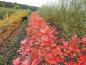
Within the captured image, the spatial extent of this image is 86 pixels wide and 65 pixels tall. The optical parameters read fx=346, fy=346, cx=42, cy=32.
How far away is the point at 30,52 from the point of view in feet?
14.0

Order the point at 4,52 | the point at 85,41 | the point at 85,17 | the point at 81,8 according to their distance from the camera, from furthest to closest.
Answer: the point at 4,52, the point at 81,8, the point at 85,17, the point at 85,41

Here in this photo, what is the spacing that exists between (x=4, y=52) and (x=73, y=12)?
2.36m

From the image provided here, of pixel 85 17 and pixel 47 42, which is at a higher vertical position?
pixel 47 42

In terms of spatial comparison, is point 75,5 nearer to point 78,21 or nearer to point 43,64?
point 78,21

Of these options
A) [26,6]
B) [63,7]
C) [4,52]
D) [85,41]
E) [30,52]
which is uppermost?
[85,41]

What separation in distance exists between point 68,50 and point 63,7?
9.22m

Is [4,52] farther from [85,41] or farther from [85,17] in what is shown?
[85,41]

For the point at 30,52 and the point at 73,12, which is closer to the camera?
the point at 30,52

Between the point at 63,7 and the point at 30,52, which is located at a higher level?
the point at 30,52

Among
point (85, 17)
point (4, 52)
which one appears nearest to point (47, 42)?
point (85, 17)

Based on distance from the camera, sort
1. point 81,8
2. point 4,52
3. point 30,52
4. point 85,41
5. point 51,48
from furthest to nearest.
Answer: point 4,52
point 81,8
point 30,52
point 51,48
point 85,41

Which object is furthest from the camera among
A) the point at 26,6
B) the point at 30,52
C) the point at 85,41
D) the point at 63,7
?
the point at 26,6

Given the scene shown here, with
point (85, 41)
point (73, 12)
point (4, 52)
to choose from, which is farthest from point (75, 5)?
point (85, 41)

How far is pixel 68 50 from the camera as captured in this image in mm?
3656
